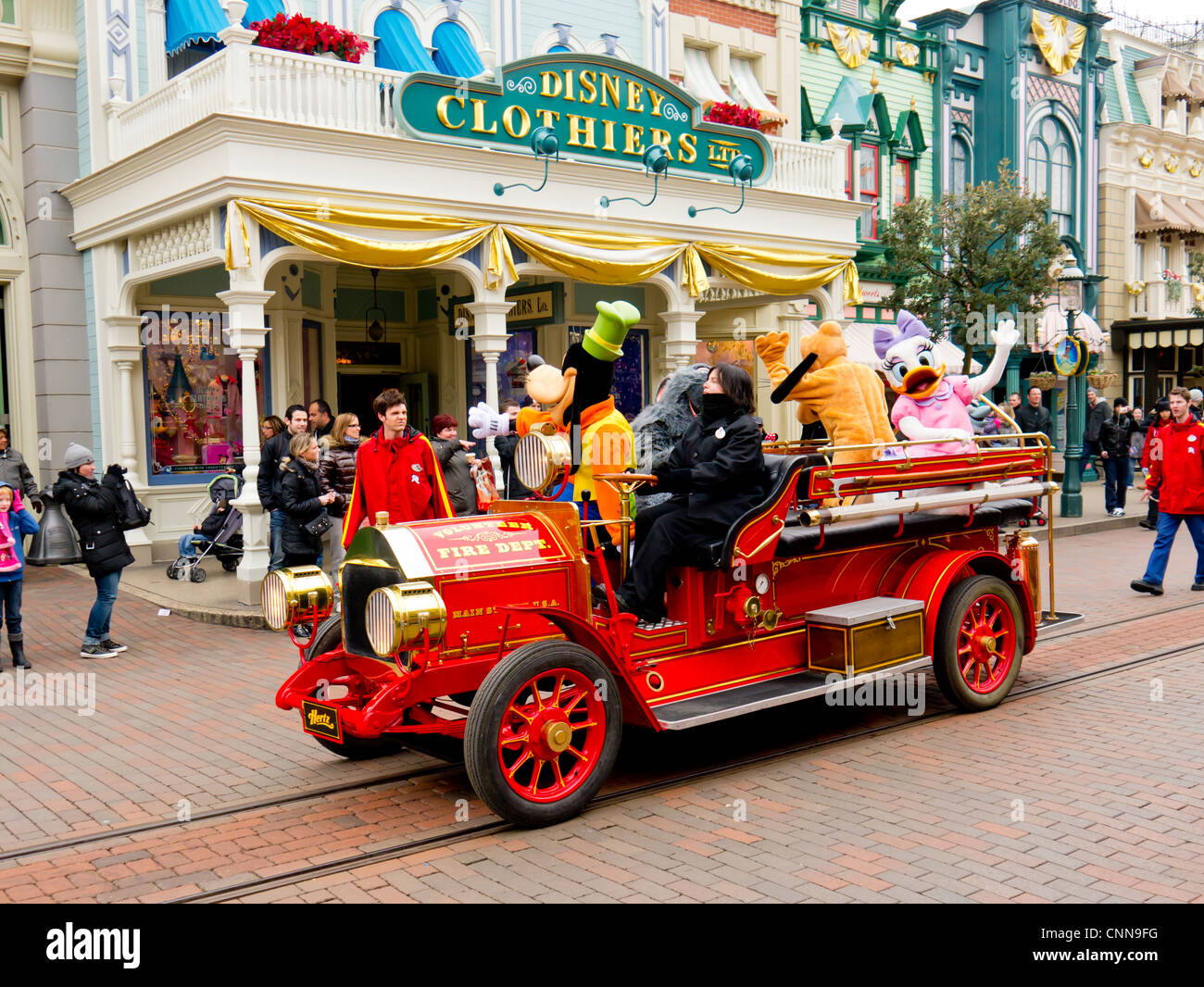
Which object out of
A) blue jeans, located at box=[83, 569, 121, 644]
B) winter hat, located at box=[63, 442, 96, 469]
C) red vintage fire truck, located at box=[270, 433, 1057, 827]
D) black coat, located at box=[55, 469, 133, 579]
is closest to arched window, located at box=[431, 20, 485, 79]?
winter hat, located at box=[63, 442, 96, 469]

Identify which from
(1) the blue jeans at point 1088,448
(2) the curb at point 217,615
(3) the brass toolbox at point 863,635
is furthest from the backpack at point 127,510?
(1) the blue jeans at point 1088,448

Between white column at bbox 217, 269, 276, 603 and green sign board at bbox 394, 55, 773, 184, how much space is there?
2.42 metres

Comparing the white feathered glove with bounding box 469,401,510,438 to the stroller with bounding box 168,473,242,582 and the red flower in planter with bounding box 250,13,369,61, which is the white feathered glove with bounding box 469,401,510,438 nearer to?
the stroller with bounding box 168,473,242,582

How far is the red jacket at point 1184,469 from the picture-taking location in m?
10.5

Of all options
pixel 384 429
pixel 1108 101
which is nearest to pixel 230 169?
pixel 384 429

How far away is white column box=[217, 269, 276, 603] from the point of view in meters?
10.6

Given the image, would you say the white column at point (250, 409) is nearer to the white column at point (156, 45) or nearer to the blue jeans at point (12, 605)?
the blue jeans at point (12, 605)

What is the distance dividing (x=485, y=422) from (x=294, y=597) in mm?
4465

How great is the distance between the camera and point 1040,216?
63.9ft

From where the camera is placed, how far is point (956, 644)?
6492 millimetres

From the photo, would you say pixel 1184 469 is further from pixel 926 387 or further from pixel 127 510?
pixel 127 510
